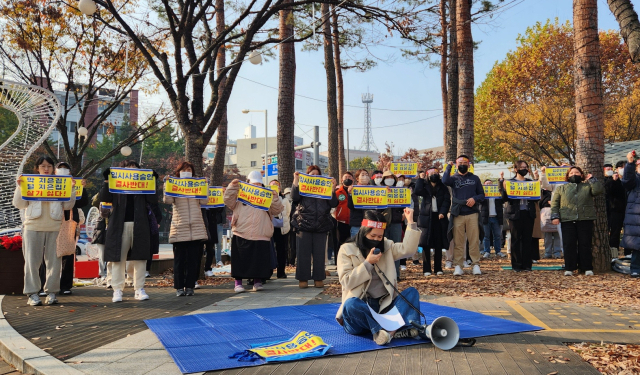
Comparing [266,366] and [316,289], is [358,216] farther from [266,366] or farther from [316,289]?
[266,366]

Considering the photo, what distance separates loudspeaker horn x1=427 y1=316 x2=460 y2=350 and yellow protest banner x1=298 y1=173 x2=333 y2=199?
5.11m

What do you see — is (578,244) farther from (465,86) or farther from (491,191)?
(465,86)

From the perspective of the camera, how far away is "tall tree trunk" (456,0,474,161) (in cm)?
1485

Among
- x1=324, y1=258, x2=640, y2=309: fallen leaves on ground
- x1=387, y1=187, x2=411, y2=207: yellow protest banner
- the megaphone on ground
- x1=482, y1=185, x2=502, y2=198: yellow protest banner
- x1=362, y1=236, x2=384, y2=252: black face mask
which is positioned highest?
x1=482, y1=185, x2=502, y2=198: yellow protest banner

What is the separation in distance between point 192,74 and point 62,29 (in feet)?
32.5

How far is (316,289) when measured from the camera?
10031mm

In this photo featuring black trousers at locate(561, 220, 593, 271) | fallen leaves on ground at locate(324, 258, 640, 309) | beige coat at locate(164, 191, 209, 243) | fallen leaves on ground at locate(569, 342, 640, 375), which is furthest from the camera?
black trousers at locate(561, 220, 593, 271)

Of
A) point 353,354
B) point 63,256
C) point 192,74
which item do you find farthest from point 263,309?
point 192,74

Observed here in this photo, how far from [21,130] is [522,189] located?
40.5 feet

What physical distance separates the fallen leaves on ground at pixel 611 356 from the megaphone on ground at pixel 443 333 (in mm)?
1115

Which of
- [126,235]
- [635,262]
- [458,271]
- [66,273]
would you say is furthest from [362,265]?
[635,262]

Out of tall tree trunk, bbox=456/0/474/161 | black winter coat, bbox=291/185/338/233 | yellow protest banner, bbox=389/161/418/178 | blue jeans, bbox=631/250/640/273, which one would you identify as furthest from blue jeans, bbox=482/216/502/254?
black winter coat, bbox=291/185/338/233

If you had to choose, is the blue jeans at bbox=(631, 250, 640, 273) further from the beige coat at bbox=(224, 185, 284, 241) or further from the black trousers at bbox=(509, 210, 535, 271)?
the beige coat at bbox=(224, 185, 284, 241)

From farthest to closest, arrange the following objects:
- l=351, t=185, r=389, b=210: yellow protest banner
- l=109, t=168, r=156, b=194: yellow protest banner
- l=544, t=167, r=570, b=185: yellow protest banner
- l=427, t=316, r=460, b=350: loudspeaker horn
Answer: l=544, t=167, r=570, b=185: yellow protest banner → l=351, t=185, r=389, b=210: yellow protest banner → l=109, t=168, r=156, b=194: yellow protest banner → l=427, t=316, r=460, b=350: loudspeaker horn
